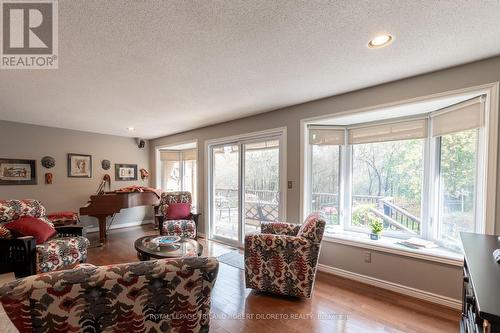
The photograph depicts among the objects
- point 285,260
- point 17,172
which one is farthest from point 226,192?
point 17,172

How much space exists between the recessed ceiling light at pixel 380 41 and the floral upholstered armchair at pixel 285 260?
1605mm

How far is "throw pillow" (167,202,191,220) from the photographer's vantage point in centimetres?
430

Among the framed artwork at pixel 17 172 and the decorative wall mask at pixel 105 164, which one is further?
the decorative wall mask at pixel 105 164

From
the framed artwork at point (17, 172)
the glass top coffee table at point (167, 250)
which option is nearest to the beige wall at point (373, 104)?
the glass top coffee table at point (167, 250)

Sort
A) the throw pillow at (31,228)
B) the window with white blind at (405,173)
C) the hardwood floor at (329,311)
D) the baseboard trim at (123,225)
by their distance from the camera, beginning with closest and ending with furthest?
1. the hardwood floor at (329,311)
2. the window with white blind at (405,173)
3. the throw pillow at (31,228)
4. the baseboard trim at (123,225)

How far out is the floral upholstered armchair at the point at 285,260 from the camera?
2.24 meters

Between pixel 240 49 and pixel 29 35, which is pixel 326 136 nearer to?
pixel 240 49

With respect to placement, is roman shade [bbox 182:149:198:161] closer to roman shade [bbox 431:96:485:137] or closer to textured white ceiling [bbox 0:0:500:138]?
textured white ceiling [bbox 0:0:500:138]

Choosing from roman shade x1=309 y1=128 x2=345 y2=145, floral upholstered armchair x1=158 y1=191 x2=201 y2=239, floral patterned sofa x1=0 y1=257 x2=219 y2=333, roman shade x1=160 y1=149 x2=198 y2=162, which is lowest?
floral upholstered armchair x1=158 y1=191 x2=201 y2=239

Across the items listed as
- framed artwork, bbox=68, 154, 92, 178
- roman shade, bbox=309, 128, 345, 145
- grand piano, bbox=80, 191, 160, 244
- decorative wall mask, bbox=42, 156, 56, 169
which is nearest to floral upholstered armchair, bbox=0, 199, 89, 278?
grand piano, bbox=80, 191, 160, 244

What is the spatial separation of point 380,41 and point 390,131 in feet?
5.33

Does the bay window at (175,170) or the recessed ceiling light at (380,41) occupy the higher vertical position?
the recessed ceiling light at (380,41)

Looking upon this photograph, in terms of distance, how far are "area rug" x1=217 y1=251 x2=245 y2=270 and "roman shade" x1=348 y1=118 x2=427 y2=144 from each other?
2446 mm

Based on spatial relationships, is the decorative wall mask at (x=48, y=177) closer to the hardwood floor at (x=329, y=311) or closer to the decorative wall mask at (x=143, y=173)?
the decorative wall mask at (x=143, y=173)
